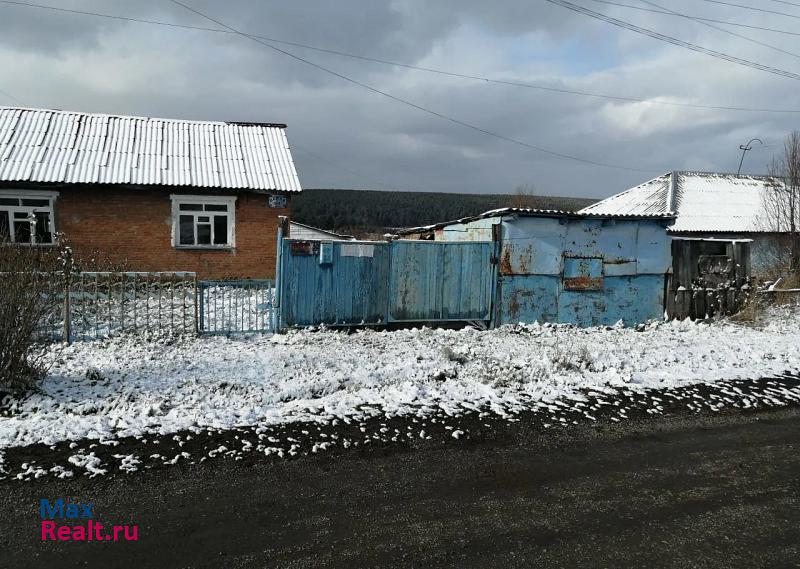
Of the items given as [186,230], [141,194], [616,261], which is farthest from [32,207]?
[616,261]

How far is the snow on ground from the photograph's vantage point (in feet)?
17.1

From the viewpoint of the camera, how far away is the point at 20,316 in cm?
570

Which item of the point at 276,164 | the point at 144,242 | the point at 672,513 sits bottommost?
the point at 672,513

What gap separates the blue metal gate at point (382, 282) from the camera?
352 inches

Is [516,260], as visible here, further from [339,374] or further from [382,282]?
[339,374]

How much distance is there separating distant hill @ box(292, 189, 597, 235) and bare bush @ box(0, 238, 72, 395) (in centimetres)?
5878

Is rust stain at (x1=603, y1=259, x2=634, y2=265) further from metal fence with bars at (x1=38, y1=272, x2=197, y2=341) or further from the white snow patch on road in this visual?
the white snow patch on road

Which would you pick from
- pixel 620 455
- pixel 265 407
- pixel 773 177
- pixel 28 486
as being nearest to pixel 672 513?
pixel 620 455

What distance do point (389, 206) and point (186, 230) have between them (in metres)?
75.2

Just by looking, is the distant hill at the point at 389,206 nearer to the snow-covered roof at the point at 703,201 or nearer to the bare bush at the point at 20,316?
the snow-covered roof at the point at 703,201

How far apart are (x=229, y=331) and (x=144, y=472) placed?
4.64 m

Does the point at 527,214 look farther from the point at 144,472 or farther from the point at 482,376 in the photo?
the point at 144,472

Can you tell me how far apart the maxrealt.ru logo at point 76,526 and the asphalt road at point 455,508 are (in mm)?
63

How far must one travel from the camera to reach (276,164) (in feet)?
53.9
